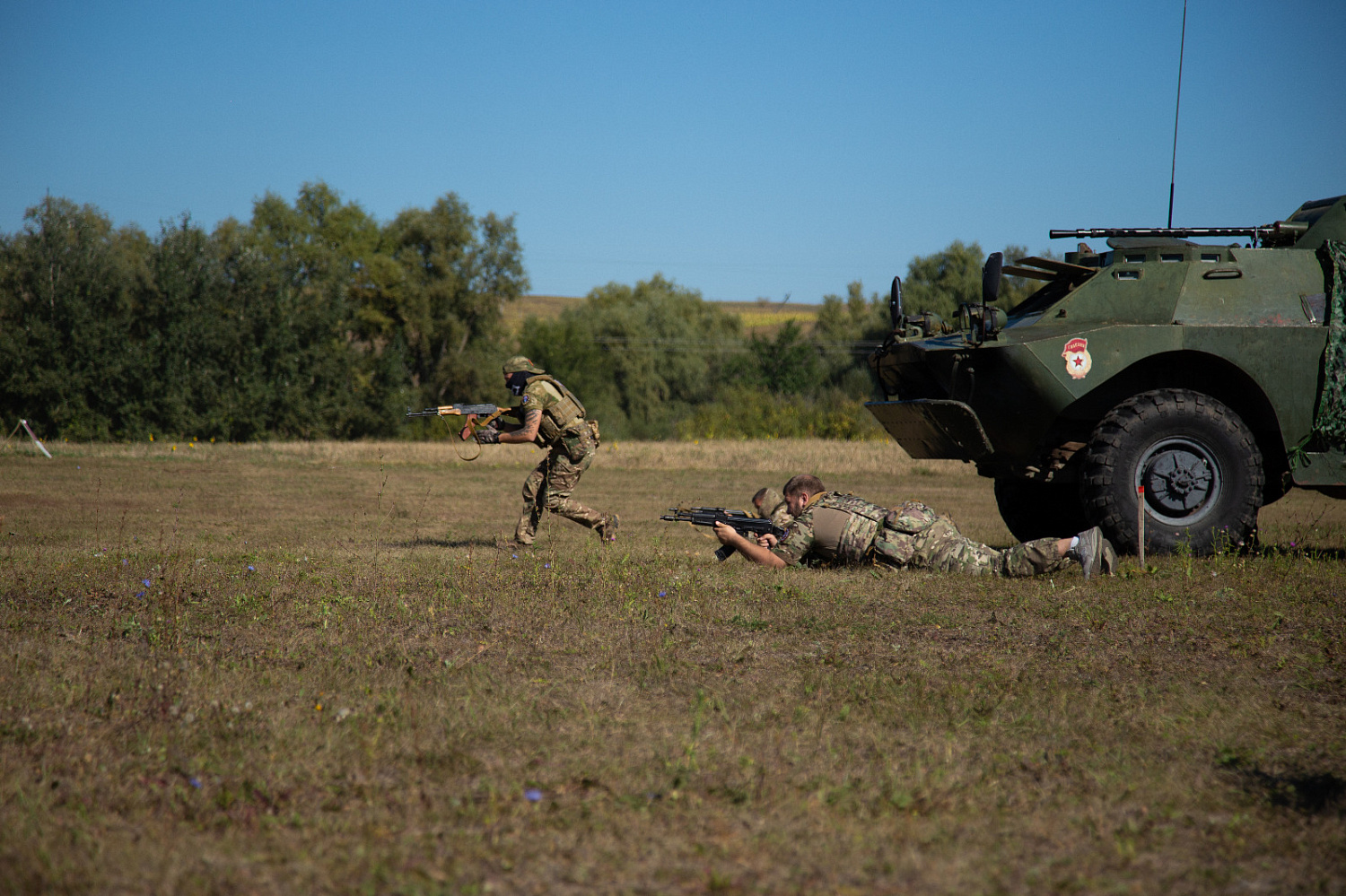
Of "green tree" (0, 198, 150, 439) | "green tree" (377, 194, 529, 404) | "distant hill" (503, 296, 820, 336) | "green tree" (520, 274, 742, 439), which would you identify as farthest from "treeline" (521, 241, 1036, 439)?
"distant hill" (503, 296, 820, 336)

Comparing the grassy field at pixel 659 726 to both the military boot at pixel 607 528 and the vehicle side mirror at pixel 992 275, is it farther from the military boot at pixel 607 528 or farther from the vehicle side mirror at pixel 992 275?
the vehicle side mirror at pixel 992 275

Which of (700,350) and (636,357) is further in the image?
(700,350)

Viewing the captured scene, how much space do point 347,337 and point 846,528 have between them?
44.6m

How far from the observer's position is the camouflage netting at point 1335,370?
27.3ft

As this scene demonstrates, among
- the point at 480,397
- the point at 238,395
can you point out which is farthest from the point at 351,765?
the point at 480,397

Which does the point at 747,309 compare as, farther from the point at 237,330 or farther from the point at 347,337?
the point at 237,330

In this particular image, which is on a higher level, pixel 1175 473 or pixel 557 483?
pixel 1175 473

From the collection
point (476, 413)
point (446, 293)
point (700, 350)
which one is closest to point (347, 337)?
→ point (446, 293)

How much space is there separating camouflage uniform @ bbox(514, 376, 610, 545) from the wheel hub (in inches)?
181

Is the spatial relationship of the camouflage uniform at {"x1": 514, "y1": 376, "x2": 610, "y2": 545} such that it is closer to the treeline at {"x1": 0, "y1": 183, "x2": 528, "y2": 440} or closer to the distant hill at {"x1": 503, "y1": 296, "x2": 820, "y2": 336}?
the treeline at {"x1": 0, "y1": 183, "x2": 528, "y2": 440}

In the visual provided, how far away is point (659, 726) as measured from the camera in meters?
4.54

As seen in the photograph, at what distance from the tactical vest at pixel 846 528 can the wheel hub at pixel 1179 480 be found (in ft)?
6.85

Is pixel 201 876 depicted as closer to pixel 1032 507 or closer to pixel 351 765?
pixel 351 765

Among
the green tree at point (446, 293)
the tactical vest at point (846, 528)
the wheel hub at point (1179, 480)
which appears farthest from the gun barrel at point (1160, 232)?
the green tree at point (446, 293)
